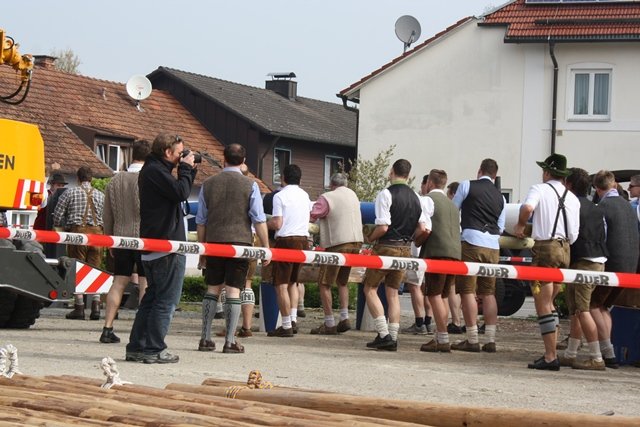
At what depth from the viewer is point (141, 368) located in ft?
36.3

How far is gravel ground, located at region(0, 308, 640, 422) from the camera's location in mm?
10242

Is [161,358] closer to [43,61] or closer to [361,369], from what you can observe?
[361,369]

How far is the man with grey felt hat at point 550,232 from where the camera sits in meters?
12.4

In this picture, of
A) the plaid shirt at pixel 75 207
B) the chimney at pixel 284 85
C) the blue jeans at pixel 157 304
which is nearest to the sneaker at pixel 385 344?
the blue jeans at pixel 157 304

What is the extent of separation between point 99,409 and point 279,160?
46441 mm

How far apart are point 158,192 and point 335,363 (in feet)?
7.58

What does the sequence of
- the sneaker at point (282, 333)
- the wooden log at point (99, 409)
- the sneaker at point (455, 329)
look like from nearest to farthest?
1. the wooden log at point (99, 409)
2. the sneaker at point (282, 333)
3. the sneaker at point (455, 329)

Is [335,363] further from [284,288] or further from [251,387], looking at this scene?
[251,387]

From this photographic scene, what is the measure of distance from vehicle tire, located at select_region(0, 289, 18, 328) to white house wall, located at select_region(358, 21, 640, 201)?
24942mm

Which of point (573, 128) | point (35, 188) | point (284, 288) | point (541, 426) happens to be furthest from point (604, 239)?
point (573, 128)

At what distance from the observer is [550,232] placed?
12531mm

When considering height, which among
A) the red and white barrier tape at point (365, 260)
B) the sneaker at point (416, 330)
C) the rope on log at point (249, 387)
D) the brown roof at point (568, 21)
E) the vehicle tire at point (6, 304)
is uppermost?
the brown roof at point (568, 21)

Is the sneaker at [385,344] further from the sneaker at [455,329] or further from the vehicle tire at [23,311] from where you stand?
the vehicle tire at [23,311]

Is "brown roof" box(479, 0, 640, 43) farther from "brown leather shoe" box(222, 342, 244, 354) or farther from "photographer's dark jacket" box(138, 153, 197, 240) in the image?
"photographer's dark jacket" box(138, 153, 197, 240)
